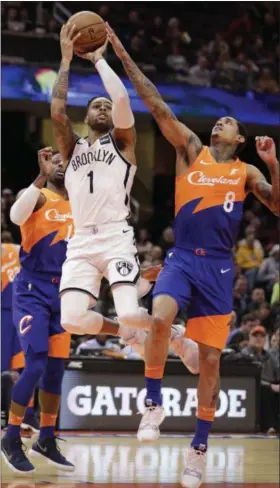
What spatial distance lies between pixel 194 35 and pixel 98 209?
17485 millimetres

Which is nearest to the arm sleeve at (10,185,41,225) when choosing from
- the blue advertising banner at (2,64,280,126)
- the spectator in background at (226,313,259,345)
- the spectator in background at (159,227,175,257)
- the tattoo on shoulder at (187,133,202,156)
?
the tattoo on shoulder at (187,133,202,156)

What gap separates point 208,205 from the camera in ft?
25.3

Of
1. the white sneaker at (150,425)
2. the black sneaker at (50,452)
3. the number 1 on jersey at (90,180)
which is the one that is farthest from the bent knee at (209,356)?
the black sneaker at (50,452)

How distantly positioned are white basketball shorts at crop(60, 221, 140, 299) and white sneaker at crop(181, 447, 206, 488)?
1.41 metres

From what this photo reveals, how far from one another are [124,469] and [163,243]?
34.9 feet

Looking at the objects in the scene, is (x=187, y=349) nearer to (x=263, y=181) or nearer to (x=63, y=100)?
(x=263, y=181)

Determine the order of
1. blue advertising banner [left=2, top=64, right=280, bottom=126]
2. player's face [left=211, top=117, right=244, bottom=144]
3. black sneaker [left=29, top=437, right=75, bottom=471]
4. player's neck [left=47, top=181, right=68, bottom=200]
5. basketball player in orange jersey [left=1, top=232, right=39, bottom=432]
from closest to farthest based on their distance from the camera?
player's face [left=211, top=117, right=244, bottom=144] → black sneaker [left=29, top=437, right=75, bottom=471] → player's neck [left=47, top=181, right=68, bottom=200] → basketball player in orange jersey [left=1, top=232, right=39, bottom=432] → blue advertising banner [left=2, top=64, right=280, bottom=126]

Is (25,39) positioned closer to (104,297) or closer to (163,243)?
(163,243)

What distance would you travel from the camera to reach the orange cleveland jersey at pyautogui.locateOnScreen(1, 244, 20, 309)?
39.7 feet

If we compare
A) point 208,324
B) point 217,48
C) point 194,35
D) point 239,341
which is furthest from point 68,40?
point 194,35

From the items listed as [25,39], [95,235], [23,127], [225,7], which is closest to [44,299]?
[95,235]

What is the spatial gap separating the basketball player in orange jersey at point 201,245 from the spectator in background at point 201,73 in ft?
45.5

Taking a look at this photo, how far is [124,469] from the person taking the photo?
29.3ft

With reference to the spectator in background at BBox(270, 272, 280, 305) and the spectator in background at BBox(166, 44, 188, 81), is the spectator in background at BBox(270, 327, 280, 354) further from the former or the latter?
the spectator in background at BBox(166, 44, 188, 81)
